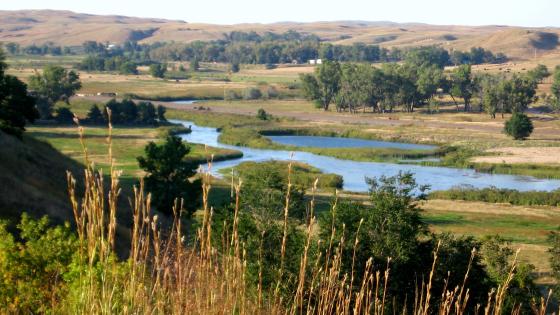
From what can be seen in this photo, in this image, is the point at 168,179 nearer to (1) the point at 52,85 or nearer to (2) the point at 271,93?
(1) the point at 52,85

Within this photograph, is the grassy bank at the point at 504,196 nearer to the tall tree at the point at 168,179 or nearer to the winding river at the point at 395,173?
the winding river at the point at 395,173

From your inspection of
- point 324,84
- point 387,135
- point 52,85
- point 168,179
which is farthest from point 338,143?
point 168,179

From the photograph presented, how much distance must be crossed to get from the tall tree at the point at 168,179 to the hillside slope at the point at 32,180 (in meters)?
4.72

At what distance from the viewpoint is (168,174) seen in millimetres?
44250

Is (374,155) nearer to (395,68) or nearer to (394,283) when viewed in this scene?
(394,283)

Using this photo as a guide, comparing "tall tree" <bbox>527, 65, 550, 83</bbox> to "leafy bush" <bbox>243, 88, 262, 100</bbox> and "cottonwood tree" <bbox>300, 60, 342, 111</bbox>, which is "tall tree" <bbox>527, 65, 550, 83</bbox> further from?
"leafy bush" <bbox>243, 88, 262, 100</bbox>

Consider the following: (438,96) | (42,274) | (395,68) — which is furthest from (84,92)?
(42,274)

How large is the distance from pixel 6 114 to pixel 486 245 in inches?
1253

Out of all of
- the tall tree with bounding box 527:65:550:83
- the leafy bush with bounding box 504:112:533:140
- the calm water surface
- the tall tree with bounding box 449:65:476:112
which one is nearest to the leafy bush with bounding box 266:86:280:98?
the tall tree with bounding box 449:65:476:112

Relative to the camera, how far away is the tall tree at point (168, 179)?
143 ft

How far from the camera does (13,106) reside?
164 ft

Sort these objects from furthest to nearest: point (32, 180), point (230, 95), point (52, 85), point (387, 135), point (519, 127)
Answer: point (230, 95)
point (52, 85)
point (387, 135)
point (519, 127)
point (32, 180)

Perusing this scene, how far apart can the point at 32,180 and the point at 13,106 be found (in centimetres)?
1481

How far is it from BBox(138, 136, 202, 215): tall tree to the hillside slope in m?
4.72
